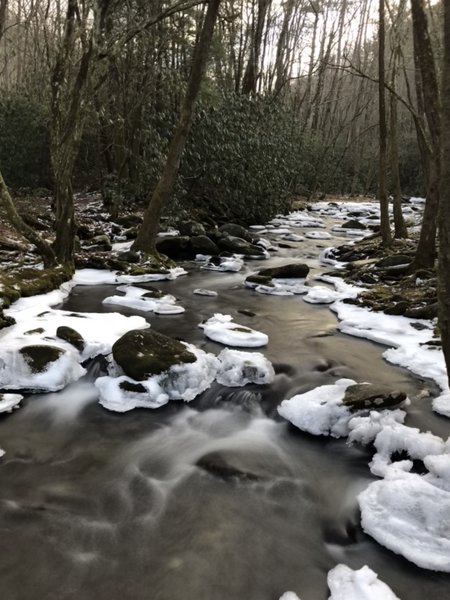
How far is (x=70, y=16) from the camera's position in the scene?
707cm

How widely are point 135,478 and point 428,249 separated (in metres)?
6.96

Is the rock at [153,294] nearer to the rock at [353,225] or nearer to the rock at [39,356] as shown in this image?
the rock at [39,356]

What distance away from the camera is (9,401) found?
4.17 meters

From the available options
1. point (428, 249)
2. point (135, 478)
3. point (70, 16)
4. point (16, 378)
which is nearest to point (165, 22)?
point (70, 16)

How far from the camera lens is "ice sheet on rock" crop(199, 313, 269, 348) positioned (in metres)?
5.86

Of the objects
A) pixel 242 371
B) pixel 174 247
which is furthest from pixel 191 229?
pixel 242 371

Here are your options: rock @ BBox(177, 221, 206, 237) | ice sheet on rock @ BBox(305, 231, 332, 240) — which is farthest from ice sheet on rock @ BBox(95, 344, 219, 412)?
ice sheet on rock @ BBox(305, 231, 332, 240)

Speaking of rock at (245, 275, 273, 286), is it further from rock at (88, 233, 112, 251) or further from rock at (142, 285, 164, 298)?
rock at (88, 233, 112, 251)

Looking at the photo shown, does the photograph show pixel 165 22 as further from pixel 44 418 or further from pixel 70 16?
pixel 44 418

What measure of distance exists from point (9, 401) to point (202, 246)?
810 centimetres

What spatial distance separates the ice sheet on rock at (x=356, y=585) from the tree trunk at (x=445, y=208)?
1312 mm

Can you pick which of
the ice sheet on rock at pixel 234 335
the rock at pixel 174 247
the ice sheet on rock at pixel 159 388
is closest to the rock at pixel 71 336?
the ice sheet on rock at pixel 159 388

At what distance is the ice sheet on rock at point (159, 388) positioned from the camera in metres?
4.36

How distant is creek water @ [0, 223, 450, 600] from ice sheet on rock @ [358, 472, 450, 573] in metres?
0.07
